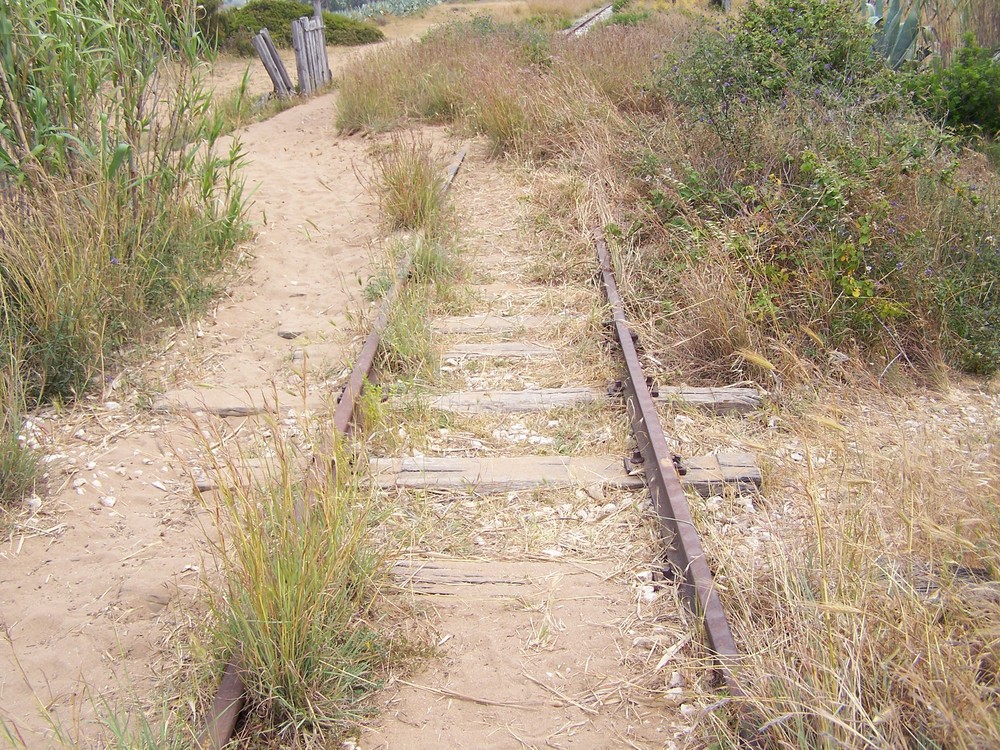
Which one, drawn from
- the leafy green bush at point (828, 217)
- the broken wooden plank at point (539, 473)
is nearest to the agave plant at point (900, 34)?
the leafy green bush at point (828, 217)

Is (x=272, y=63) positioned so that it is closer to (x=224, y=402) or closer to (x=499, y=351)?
(x=499, y=351)

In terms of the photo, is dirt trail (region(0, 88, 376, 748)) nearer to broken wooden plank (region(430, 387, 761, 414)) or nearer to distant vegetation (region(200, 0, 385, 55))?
broken wooden plank (region(430, 387, 761, 414))

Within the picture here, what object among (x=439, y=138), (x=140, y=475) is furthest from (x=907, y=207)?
(x=439, y=138)

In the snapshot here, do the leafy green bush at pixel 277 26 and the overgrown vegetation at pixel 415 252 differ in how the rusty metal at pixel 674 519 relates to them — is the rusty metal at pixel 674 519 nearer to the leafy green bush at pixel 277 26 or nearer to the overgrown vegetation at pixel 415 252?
the overgrown vegetation at pixel 415 252

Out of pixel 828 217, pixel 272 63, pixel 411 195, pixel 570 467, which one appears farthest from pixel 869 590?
pixel 272 63

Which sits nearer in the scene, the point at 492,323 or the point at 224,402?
the point at 224,402

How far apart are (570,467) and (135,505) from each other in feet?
6.71

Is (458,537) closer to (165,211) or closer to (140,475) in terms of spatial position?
(140,475)

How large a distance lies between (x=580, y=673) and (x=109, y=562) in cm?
203

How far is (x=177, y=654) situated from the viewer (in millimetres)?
3023

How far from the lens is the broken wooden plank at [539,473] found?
3.92 m

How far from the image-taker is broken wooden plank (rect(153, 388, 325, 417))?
474 centimetres

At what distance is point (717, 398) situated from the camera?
462cm

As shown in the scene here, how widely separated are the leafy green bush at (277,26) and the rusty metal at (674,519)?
22551 mm
